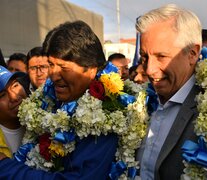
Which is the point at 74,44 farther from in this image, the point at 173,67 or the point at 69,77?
the point at 173,67

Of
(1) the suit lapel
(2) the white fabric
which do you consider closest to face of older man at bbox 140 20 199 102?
(1) the suit lapel

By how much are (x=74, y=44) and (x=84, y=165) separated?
2.32ft

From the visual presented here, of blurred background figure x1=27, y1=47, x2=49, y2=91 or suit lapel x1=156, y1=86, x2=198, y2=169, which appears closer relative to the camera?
suit lapel x1=156, y1=86, x2=198, y2=169

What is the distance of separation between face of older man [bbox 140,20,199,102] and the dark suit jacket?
152 mm

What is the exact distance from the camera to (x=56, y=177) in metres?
2.12

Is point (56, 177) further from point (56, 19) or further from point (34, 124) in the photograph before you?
point (56, 19)

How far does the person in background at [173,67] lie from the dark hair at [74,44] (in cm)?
33

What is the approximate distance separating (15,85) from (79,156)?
0.91 m

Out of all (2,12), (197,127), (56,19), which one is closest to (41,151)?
(197,127)

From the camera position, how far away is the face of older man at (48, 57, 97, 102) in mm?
2230

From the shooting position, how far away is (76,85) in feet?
7.48

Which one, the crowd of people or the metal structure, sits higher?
the crowd of people

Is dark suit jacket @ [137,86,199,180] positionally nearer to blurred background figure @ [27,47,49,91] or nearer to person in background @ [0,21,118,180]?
person in background @ [0,21,118,180]

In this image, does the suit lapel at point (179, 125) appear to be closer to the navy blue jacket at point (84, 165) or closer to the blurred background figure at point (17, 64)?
the navy blue jacket at point (84, 165)
